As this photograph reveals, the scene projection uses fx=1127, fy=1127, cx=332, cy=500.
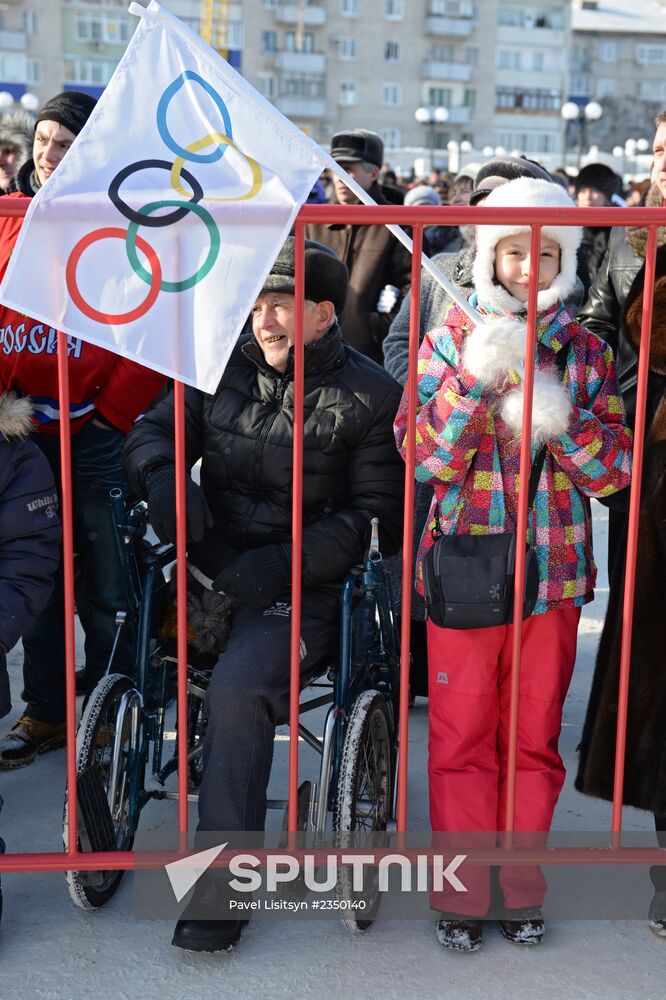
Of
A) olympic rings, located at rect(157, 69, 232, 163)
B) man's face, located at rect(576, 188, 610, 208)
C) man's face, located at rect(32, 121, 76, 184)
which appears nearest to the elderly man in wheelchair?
olympic rings, located at rect(157, 69, 232, 163)

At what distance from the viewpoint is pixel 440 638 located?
283 centimetres

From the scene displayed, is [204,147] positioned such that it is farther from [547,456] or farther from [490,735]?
[490,735]

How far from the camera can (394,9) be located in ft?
227

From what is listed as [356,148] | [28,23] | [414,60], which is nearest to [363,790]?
[356,148]

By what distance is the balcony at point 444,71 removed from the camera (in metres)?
70.4

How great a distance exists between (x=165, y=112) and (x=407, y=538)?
109 cm

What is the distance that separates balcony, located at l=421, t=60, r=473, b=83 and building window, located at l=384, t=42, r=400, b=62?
6.17 ft

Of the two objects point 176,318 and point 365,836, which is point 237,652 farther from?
point 176,318

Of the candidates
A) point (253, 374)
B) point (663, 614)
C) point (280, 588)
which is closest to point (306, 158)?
point (253, 374)

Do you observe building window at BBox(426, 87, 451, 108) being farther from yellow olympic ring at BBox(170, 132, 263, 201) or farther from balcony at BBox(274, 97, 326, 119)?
yellow olympic ring at BBox(170, 132, 263, 201)

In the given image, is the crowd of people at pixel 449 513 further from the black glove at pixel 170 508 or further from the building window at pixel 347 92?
the building window at pixel 347 92

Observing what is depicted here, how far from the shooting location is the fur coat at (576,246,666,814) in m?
2.77

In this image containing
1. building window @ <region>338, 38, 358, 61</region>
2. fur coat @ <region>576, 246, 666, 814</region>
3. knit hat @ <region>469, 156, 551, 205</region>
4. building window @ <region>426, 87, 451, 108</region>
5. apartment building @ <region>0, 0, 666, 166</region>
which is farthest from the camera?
building window @ <region>426, 87, 451, 108</region>

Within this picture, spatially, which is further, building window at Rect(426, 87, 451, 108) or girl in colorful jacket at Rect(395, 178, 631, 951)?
building window at Rect(426, 87, 451, 108)
